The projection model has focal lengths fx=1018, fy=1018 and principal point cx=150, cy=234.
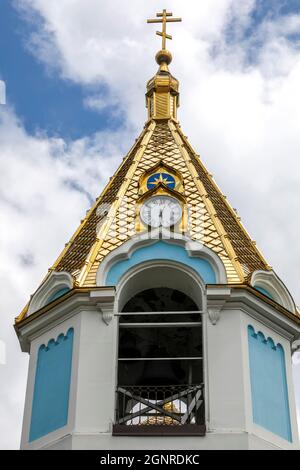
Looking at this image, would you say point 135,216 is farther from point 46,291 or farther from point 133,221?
point 46,291

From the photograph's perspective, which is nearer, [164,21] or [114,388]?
[114,388]

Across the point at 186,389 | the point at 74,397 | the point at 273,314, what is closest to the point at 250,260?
the point at 273,314

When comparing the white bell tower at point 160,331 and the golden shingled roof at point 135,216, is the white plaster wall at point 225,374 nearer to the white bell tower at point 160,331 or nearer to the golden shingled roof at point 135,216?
the white bell tower at point 160,331

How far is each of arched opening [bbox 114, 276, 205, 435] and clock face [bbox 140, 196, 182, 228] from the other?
3.48 feet

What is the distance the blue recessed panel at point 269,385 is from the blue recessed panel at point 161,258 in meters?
1.20

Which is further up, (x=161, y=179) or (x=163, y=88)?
(x=163, y=88)

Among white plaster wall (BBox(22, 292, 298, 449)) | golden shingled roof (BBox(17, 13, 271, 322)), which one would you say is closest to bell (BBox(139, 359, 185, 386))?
white plaster wall (BBox(22, 292, 298, 449))

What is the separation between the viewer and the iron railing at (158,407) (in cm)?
1506

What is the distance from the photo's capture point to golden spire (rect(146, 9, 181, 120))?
2195cm

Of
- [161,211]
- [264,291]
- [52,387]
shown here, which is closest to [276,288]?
[264,291]

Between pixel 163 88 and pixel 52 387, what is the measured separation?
30.6 ft

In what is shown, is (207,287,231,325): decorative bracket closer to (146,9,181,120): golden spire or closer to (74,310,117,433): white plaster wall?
(74,310,117,433): white plaster wall

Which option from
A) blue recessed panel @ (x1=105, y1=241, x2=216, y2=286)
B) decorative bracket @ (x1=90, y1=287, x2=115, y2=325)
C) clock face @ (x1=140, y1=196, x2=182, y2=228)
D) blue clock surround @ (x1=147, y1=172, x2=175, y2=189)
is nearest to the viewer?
decorative bracket @ (x1=90, y1=287, x2=115, y2=325)

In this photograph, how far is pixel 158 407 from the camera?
15.2 meters
